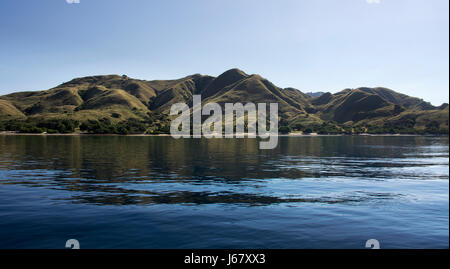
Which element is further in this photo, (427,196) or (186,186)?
(186,186)

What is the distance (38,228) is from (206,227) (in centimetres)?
1186

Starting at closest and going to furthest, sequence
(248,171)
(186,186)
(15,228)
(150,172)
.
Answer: (15,228) < (186,186) < (150,172) < (248,171)

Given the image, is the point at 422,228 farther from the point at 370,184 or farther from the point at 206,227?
the point at 370,184

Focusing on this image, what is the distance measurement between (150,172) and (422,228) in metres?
40.2

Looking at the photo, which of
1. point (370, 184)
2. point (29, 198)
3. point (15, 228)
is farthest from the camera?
point (370, 184)

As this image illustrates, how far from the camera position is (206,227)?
74.9ft

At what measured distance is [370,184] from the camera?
44969mm

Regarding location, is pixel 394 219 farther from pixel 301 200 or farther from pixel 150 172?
pixel 150 172
